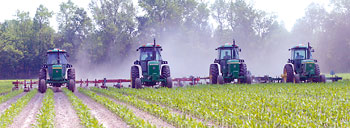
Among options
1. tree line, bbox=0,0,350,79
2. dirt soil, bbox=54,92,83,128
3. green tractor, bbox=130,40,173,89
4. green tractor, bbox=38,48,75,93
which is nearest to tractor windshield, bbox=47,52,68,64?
green tractor, bbox=38,48,75,93

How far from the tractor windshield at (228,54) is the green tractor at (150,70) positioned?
12.7 ft

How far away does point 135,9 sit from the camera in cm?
5088

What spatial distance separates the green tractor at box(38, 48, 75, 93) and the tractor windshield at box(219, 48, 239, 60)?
28.6 ft

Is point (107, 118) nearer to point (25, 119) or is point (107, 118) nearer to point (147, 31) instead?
point (25, 119)

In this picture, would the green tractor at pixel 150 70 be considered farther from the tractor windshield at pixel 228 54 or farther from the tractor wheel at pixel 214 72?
the tractor windshield at pixel 228 54

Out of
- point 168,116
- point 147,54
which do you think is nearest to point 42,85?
point 147,54

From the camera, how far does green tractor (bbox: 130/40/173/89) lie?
18625 millimetres

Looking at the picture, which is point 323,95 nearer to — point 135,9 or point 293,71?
point 293,71

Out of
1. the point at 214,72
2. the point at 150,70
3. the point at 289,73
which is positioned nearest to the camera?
the point at 150,70

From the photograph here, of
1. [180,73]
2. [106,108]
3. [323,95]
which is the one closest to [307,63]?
[323,95]

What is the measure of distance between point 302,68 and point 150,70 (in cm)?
885

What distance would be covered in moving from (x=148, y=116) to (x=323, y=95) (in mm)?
6741

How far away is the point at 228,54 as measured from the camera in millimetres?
21188

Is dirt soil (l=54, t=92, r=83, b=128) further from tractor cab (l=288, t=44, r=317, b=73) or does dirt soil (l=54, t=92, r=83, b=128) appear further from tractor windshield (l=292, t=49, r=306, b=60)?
tractor windshield (l=292, t=49, r=306, b=60)
